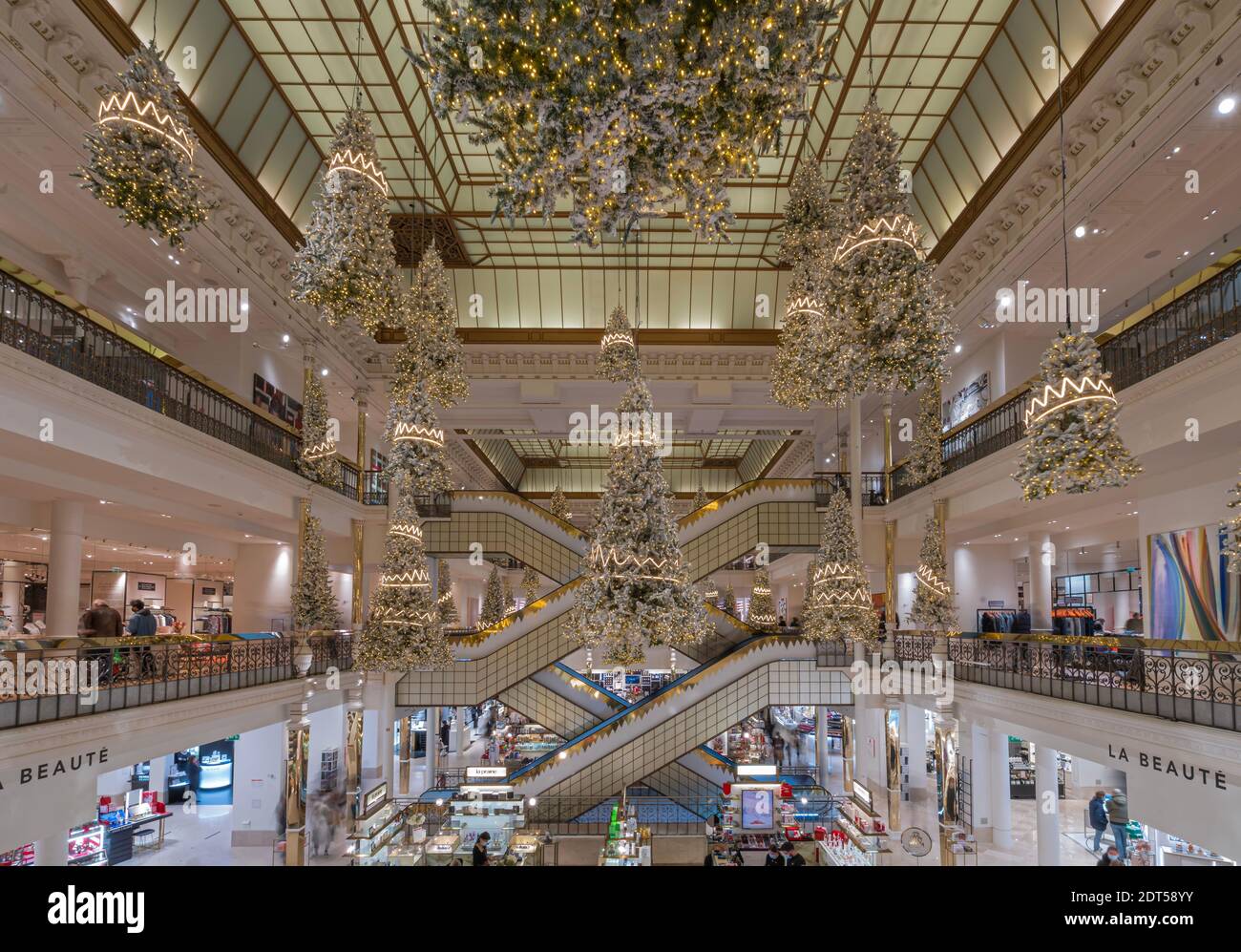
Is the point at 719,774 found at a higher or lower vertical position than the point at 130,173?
lower

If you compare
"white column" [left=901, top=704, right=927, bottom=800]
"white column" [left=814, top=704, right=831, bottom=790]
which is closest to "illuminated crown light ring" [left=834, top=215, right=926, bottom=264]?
"white column" [left=901, top=704, right=927, bottom=800]

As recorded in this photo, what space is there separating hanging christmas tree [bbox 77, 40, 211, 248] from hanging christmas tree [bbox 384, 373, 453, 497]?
14.9 feet

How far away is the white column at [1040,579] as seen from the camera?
1709 centimetres

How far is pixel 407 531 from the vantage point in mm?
13555

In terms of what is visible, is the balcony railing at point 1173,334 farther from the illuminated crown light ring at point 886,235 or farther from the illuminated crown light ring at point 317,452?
the illuminated crown light ring at point 317,452

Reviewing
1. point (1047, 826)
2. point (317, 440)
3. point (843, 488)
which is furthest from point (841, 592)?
point (317, 440)

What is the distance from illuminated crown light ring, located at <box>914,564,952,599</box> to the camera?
14.1 m

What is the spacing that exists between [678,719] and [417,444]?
11061 millimetres

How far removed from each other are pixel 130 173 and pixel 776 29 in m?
4.41

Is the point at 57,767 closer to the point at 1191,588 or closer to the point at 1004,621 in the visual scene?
the point at 1191,588

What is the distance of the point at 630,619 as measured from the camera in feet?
27.0

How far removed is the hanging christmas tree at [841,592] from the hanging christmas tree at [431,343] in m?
6.73

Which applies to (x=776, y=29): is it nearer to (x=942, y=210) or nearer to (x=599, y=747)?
(x=942, y=210)
